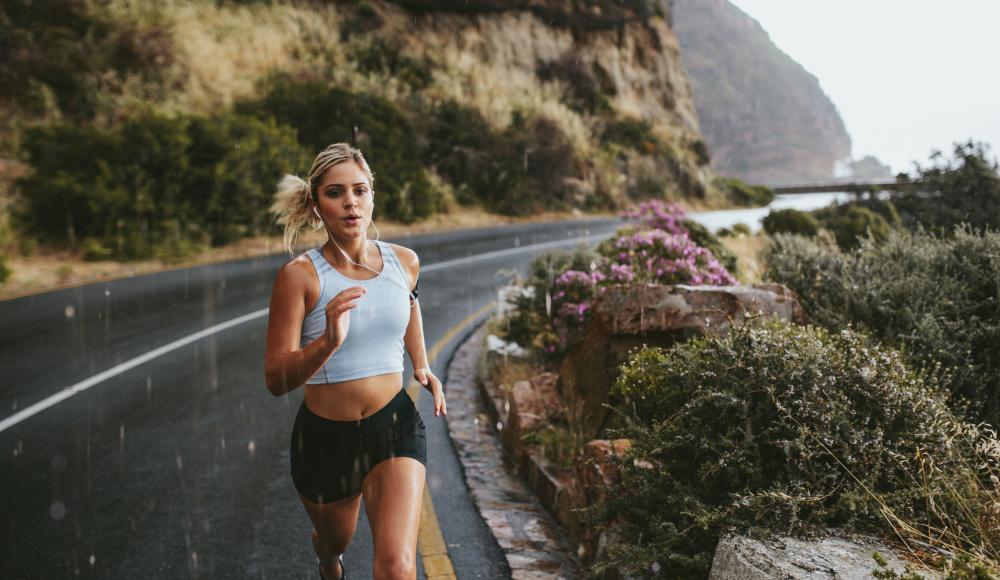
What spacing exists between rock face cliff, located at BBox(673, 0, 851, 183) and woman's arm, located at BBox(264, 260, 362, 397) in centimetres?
16396

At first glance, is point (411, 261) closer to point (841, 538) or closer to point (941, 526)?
point (841, 538)

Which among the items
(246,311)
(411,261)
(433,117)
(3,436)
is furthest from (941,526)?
(433,117)

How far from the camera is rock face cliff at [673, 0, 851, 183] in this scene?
162375mm

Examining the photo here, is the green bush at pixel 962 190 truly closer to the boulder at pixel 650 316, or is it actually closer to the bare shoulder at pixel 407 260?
the boulder at pixel 650 316

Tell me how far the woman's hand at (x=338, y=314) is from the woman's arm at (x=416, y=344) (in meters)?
0.64

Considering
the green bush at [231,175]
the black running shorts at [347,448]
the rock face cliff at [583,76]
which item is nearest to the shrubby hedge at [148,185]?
the green bush at [231,175]

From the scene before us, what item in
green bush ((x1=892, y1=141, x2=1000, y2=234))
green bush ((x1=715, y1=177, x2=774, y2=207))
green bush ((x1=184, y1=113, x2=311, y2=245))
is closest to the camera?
green bush ((x1=892, y1=141, x2=1000, y2=234))

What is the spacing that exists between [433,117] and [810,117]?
18688 centimetres

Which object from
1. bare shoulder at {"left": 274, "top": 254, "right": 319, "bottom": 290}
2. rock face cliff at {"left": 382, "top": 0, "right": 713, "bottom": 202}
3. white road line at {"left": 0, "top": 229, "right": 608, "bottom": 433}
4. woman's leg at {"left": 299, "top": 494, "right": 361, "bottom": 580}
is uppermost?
rock face cliff at {"left": 382, "top": 0, "right": 713, "bottom": 202}

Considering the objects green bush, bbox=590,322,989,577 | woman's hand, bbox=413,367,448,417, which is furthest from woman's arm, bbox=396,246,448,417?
green bush, bbox=590,322,989,577

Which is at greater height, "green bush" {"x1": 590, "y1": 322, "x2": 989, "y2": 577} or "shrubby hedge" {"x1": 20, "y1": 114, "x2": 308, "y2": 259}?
"shrubby hedge" {"x1": 20, "y1": 114, "x2": 308, "y2": 259}

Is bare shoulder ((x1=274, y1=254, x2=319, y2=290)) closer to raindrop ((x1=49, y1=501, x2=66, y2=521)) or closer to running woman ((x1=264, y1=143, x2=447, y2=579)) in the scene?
running woman ((x1=264, y1=143, x2=447, y2=579))

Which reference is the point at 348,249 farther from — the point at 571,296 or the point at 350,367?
the point at 571,296

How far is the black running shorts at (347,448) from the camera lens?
2920mm
